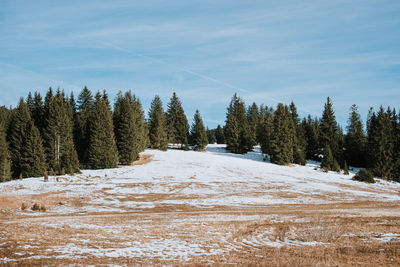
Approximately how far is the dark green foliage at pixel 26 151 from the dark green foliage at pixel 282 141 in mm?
49589

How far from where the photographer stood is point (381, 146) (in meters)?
72.2

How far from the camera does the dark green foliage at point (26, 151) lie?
5041 cm

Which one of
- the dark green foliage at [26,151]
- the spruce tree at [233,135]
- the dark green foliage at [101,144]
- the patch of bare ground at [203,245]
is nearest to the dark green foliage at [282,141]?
the spruce tree at [233,135]

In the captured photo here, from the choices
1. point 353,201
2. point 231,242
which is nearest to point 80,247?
point 231,242

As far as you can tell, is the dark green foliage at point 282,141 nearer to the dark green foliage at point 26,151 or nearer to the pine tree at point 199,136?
the pine tree at point 199,136

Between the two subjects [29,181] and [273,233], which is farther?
[29,181]

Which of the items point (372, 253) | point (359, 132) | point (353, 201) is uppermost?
point (359, 132)

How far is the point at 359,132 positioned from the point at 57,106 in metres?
76.4

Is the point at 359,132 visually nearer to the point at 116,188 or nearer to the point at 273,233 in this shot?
the point at 116,188

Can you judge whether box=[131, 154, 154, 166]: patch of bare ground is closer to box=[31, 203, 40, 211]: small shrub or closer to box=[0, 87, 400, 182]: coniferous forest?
box=[0, 87, 400, 182]: coniferous forest

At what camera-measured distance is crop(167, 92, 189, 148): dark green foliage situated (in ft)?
330

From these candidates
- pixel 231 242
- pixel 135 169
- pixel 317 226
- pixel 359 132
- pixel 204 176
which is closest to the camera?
pixel 231 242

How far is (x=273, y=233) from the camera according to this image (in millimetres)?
17094

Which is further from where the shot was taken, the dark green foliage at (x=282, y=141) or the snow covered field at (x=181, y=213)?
the dark green foliage at (x=282, y=141)
